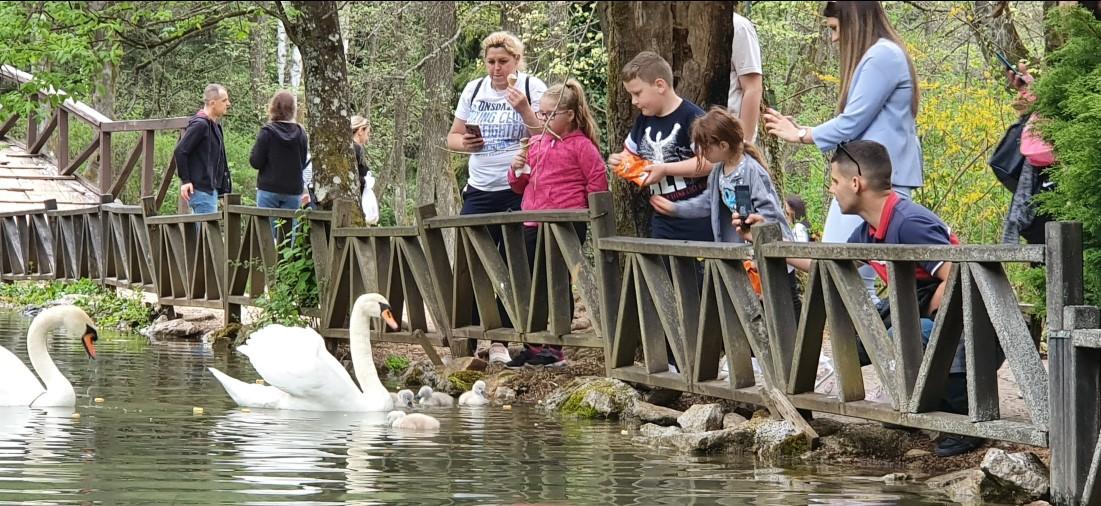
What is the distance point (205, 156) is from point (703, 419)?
9.48 meters

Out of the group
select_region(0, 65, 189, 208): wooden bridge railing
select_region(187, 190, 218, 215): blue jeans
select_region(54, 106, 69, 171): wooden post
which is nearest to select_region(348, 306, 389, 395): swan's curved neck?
select_region(187, 190, 218, 215): blue jeans

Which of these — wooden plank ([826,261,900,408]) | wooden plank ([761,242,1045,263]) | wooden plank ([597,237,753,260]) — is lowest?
wooden plank ([826,261,900,408])

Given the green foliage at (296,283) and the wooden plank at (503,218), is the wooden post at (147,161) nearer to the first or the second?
the green foliage at (296,283)

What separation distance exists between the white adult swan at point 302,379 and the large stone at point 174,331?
5950 millimetres

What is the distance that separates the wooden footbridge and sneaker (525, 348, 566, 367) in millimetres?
366

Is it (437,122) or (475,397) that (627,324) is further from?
(437,122)

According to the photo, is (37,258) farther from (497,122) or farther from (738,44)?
(738,44)

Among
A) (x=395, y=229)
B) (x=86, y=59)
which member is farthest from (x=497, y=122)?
(x=86, y=59)

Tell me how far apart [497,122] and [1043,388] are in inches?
230

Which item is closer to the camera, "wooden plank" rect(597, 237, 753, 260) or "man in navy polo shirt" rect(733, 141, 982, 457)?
"man in navy polo shirt" rect(733, 141, 982, 457)

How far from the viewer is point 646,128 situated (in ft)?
32.8

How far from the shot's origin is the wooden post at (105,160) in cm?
2459

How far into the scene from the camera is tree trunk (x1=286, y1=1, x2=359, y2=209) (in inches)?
547

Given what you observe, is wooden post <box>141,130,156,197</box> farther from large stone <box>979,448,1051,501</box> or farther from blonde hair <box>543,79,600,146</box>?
large stone <box>979,448,1051,501</box>
